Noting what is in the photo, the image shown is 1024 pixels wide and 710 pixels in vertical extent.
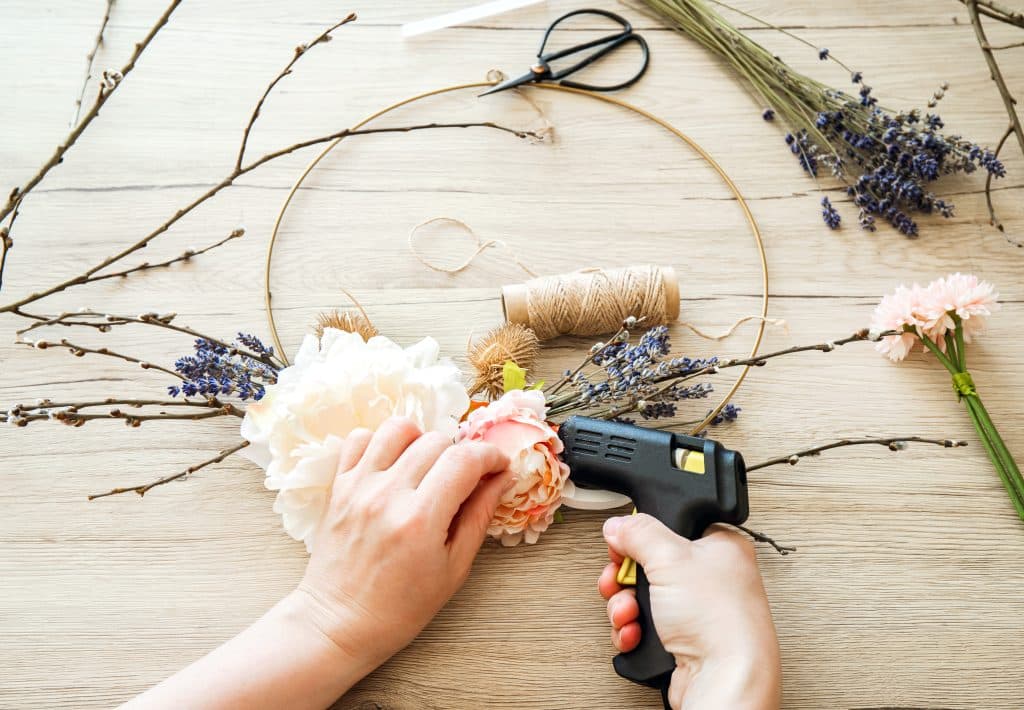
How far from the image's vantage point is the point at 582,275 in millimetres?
1088

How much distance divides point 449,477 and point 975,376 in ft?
Result: 2.74

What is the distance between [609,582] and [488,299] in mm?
457

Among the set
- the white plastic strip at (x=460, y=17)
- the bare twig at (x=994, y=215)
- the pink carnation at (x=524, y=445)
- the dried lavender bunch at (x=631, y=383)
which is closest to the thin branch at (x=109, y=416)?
the pink carnation at (x=524, y=445)

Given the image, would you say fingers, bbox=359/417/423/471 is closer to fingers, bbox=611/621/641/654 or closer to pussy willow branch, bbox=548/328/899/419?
pussy willow branch, bbox=548/328/899/419

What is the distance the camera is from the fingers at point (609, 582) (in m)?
0.99

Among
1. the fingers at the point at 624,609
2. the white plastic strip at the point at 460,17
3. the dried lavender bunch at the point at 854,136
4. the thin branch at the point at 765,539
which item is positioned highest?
the white plastic strip at the point at 460,17

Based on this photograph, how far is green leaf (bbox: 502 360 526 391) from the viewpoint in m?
1.00

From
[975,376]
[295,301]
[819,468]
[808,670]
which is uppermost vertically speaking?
[295,301]

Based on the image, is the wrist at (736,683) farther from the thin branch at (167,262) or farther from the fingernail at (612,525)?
the thin branch at (167,262)

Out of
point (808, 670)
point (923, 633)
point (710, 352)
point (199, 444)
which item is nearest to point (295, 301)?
point (199, 444)

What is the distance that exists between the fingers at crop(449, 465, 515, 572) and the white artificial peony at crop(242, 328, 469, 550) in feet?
0.29

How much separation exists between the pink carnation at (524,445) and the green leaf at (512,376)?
5cm

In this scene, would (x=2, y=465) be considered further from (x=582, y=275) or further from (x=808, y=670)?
(x=808, y=670)

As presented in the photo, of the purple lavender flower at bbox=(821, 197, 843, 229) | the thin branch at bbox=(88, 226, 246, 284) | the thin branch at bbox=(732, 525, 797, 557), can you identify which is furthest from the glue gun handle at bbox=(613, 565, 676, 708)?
the thin branch at bbox=(88, 226, 246, 284)
